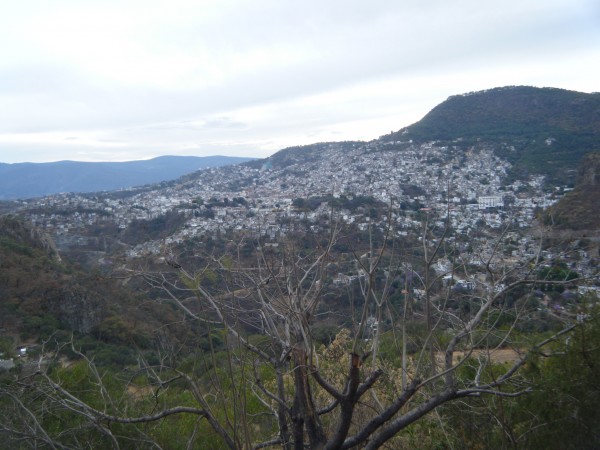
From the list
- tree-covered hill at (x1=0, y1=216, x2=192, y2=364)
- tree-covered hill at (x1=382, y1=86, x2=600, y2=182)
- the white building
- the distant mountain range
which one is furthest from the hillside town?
the distant mountain range

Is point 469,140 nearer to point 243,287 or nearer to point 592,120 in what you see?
point 592,120

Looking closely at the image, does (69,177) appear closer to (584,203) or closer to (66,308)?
(66,308)

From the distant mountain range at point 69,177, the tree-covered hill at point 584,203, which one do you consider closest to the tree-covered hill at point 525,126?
the tree-covered hill at point 584,203

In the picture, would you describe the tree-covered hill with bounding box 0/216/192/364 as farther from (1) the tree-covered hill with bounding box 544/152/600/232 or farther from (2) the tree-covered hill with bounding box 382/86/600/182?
(2) the tree-covered hill with bounding box 382/86/600/182

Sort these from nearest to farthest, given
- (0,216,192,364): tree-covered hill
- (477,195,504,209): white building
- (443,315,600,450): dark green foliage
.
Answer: (443,315,600,450): dark green foliage, (0,216,192,364): tree-covered hill, (477,195,504,209): white building

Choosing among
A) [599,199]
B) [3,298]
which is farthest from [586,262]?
[3,298]

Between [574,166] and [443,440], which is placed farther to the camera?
[574,166]

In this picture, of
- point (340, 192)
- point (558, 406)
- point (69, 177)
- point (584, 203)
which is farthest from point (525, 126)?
point (69, 177)
